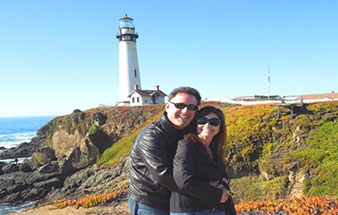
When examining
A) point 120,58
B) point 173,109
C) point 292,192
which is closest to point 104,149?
point 120,58

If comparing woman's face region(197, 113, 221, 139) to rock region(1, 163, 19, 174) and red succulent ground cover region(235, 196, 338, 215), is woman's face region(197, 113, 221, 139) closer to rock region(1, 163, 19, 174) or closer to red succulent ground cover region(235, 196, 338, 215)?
red succulent ground cover region(235, 196, 338, 215)

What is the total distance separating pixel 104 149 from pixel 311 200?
22.2 m

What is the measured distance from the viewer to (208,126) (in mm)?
2791

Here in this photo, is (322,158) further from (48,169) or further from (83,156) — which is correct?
(48,169)

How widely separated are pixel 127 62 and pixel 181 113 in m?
35.7

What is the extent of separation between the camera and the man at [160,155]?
8.45 feet

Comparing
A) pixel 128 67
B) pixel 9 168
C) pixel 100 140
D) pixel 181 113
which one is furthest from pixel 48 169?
pixel 181 113

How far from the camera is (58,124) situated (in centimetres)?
3362

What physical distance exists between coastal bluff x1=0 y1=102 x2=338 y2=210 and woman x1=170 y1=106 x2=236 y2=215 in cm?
905

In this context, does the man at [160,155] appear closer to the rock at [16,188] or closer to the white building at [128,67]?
the rock at [16,188]

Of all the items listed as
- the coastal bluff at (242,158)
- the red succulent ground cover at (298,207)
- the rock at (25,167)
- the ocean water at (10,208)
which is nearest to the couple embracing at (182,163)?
the red succulent ground cover at (298,207)

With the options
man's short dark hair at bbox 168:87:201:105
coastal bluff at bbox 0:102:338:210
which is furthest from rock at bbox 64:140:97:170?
man's short dark hair at bbox 168:87:201:105

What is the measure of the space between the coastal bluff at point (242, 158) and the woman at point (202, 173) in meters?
9.05

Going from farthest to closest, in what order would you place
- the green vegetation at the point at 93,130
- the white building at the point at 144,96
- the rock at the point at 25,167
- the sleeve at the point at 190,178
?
the white building at the point at 144,96
the green vegetation at the point at 93,130
the rock at the point at 25,167
the sleeve at the point at 190,178
